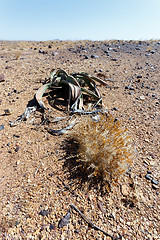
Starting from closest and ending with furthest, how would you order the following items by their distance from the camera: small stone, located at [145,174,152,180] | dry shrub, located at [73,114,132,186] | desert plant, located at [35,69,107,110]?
dry shrub, located at [73,114,132,186] → small stone, located at [145,174,152,180] → desert plant, located at [35,69,107,110]

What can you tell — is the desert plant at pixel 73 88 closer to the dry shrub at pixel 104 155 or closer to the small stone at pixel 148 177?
the dry shrub at pixel 104 155

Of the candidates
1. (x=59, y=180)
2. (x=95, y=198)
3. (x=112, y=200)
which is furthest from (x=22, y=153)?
(x=112, y=200)

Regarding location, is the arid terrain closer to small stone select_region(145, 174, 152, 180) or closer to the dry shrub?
small stone select_region(145, 174, 152, 180)

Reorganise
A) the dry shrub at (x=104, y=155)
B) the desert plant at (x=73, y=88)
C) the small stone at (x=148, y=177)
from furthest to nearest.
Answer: the desert plant at (x=73, y=88)
the small stone at (x=148, y=177)
the dry shrub at (x=104, y=155)

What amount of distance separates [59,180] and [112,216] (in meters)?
0.75

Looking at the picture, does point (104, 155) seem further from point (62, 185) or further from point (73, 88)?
point (73, 88)

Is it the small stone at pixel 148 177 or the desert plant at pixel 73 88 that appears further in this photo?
the desert plant at pixel 73 88

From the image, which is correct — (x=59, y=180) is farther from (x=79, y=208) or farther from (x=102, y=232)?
(x=102, y=232)

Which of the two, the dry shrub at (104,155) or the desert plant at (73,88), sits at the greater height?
the desert plant at (73,88)

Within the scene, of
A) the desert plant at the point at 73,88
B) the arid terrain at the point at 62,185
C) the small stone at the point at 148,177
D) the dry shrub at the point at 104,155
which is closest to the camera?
the arid terrain at the point at 62,185

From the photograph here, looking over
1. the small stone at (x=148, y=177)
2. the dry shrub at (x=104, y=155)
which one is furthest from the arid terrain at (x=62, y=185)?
the dry shrub at (x=104, y=155)

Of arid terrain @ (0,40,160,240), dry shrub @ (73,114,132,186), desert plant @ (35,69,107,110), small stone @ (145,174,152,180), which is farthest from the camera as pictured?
desert plant @ (35,69,107,110)

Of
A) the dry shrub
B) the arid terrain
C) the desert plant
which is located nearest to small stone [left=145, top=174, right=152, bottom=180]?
the arid terrain

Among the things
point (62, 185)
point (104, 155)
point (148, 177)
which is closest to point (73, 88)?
point (104, 155)
